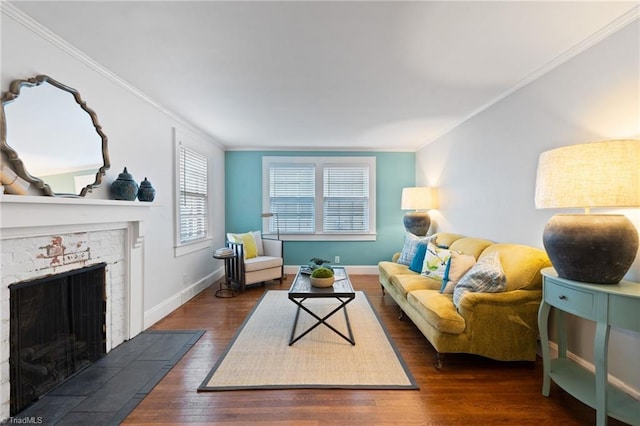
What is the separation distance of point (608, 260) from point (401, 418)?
1509 mm

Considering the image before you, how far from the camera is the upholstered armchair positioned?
4.38 metres

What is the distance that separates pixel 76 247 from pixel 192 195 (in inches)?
82.3

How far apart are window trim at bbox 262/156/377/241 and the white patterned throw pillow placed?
305 cm

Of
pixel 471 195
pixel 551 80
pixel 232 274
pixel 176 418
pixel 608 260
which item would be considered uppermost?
pixel 551 80

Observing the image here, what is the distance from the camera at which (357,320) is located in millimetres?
3236

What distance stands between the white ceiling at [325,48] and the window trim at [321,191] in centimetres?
199

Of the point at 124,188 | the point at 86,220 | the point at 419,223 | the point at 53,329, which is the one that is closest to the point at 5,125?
the point at 86,220

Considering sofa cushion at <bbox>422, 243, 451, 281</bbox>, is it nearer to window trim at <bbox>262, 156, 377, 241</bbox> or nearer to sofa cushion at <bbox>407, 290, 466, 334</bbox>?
sofa cushion at <bbox>407, 290, 466, 334</bbox>

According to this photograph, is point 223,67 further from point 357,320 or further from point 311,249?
point 311,249

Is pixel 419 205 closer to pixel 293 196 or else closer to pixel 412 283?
pixel 412 283

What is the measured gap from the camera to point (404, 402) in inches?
75.3

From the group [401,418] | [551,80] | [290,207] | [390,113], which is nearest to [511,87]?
[551,80]

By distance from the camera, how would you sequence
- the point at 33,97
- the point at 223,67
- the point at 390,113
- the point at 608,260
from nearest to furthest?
1. the point at 608,260
2. the point at 33,97
3. the point at 223,67
4. the point at 390,113

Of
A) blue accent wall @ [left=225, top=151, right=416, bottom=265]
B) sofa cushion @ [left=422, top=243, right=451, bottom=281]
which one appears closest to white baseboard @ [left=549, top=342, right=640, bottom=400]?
sofa cushion @ [left=422, top=243, right=451, bottom=281]
